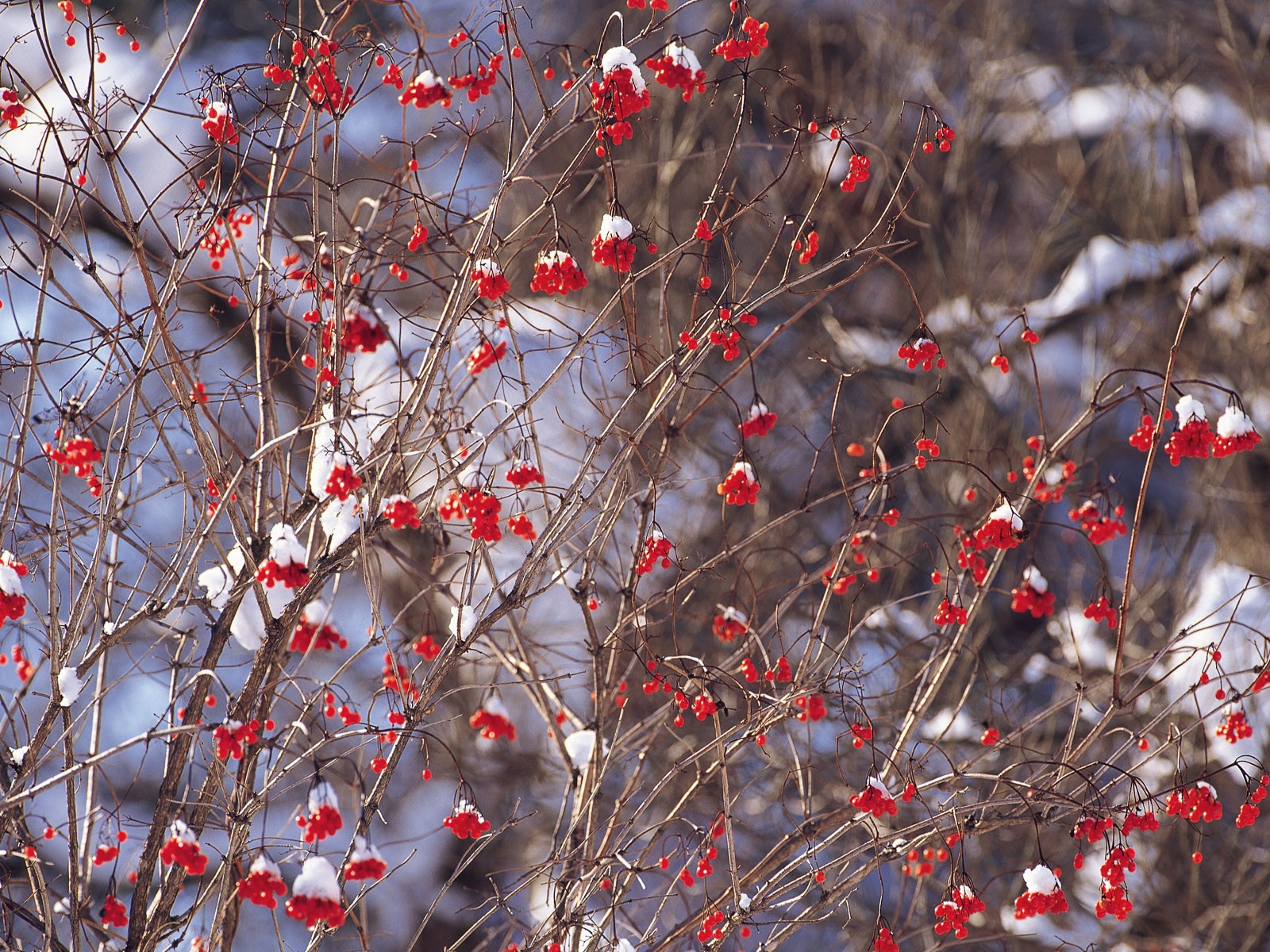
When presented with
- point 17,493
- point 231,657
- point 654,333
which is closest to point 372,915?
point 231,657

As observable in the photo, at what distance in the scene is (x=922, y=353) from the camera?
7.93ft

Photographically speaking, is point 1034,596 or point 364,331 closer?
point 364,331

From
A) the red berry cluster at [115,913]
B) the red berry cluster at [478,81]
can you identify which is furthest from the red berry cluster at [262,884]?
the red berry cluster at [478,81]

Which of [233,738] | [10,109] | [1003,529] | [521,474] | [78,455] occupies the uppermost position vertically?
[10,109]

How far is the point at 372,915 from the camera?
7.81 meters

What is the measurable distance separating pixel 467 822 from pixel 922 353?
1.43 metres

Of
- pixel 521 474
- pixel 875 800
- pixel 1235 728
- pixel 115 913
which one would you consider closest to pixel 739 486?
pixel 521 474

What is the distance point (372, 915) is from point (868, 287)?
611 centimetres

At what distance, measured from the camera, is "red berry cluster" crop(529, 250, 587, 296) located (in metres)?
2.12

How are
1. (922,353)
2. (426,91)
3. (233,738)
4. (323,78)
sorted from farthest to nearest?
1. (922,353)
2. (426,91)
3. (323,78)
4. (233,738)

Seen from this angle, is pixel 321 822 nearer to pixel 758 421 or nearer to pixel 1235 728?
pixel 758 421

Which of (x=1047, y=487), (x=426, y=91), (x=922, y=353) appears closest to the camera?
(x=426, y=91)

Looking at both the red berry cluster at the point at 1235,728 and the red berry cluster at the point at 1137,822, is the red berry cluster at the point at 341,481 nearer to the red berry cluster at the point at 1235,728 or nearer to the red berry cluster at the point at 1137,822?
the red berry cluster at the point at 1137,822

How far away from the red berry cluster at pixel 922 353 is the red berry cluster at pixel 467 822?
1.36 metres
